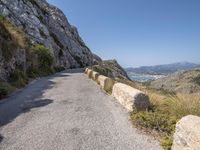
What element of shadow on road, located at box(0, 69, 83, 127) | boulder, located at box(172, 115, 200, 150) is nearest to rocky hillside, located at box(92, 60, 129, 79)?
shadow on road, located at box(0, 69, 83, 127)

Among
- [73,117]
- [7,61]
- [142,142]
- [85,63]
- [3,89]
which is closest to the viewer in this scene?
[142,142]

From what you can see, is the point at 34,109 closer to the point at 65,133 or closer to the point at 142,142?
the point at 65,133

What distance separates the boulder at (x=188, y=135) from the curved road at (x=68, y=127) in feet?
2.93

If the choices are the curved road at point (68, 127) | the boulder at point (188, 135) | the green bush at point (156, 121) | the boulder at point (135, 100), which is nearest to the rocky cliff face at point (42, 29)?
the curved road at point (68, 127)

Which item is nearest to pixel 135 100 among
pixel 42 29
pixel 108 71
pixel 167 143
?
pixel 167 143

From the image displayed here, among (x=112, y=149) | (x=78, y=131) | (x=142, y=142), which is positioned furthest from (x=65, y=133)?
(x=142, y=142)

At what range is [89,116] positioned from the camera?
9492 mm

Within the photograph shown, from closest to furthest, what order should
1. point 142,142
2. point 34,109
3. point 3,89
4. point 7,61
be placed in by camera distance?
point 142,142 < point 34,109 < point 3,89 < point 7,61

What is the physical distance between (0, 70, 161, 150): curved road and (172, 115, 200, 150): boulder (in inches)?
35.1

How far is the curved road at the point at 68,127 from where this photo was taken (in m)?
6.65

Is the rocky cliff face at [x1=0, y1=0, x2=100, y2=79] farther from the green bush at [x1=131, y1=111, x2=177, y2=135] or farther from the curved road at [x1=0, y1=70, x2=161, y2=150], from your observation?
the green bush at [x1=131, y1=111, x2=177, y2=135]

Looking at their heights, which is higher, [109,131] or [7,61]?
[7,61]

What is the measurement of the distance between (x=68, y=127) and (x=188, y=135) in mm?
4002

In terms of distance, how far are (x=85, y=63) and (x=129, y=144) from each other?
63.8m
